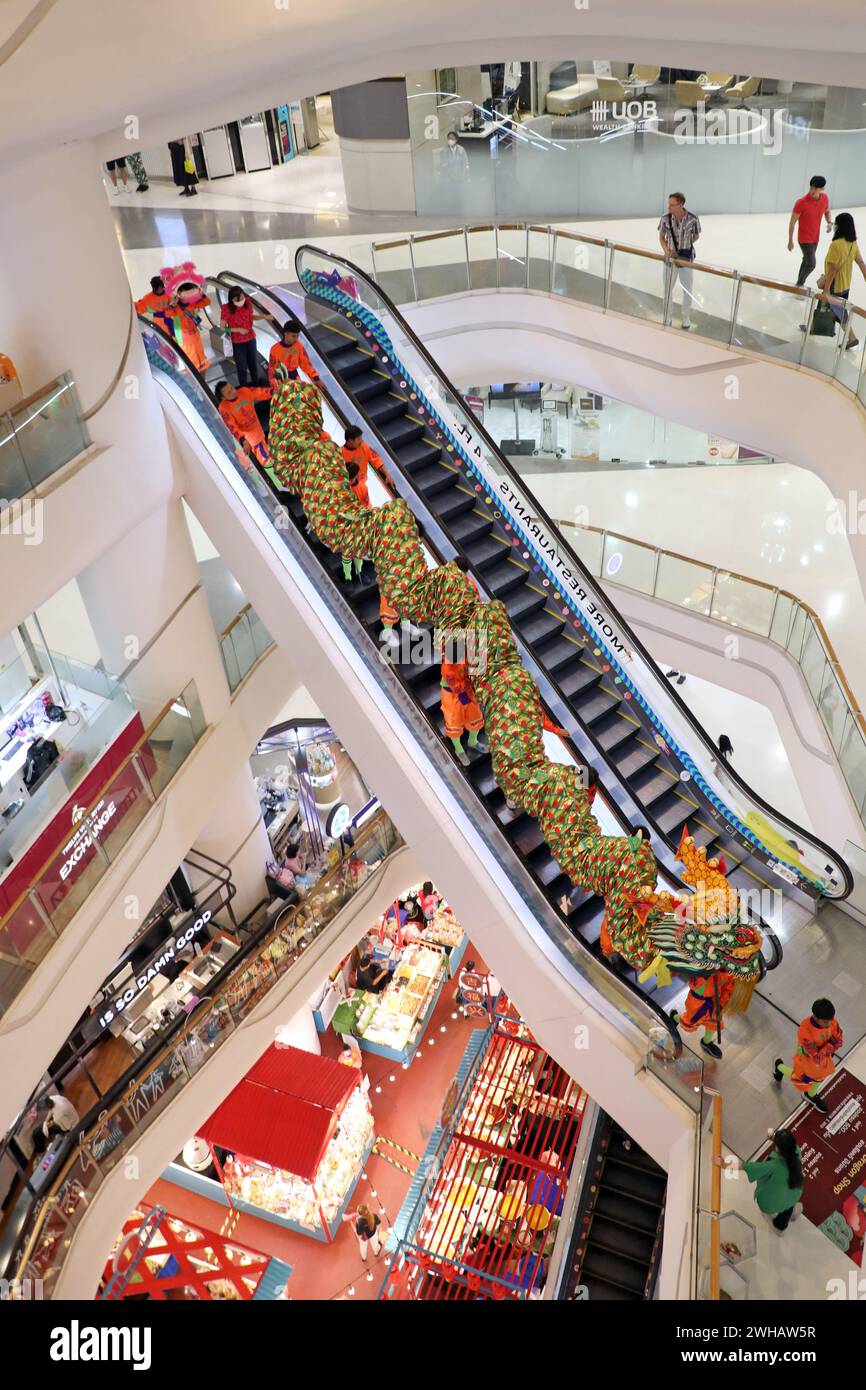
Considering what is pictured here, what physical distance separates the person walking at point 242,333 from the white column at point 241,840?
461 centimetres

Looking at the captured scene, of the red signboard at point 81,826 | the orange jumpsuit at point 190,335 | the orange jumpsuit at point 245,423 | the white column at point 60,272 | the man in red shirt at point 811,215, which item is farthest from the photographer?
the man in red shirt at point 811,215

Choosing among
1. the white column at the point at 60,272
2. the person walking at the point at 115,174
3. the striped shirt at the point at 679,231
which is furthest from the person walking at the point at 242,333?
the person walking at the point at 115,174

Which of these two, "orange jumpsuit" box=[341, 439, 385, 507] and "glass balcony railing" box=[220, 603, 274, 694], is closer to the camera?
"orange jumpsuit" box=[341, 439, 385, 507]

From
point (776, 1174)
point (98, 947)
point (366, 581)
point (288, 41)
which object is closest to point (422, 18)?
point (288, 41)

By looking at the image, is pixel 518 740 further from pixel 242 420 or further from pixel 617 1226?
pixel 617 1226

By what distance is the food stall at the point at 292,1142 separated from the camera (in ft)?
48.7

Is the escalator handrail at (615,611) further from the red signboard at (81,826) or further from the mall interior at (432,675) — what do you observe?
the red signboard at (81,826)

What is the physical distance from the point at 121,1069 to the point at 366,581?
633cm

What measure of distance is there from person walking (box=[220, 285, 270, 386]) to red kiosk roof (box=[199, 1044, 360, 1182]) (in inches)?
375

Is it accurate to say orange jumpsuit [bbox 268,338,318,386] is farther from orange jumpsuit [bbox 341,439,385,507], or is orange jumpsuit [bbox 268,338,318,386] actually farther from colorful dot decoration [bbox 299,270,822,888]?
orange jumpsuit [bbox 341,439,385,507]

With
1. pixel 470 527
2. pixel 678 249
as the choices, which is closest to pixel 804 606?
pixel 470 527

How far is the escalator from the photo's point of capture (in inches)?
449

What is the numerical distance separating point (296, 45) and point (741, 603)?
318 inches

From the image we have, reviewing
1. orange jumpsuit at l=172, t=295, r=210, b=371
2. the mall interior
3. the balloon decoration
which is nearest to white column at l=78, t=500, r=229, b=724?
the mall interior
